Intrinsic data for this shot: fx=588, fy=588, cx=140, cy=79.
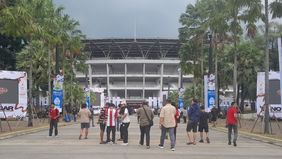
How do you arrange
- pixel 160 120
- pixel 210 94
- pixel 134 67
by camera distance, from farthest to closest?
pixel 134 67
pixel 210 94
pixel 160 120

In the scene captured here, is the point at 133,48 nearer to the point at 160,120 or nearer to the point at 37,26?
the point at 37,26

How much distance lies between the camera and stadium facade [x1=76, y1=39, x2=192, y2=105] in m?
156

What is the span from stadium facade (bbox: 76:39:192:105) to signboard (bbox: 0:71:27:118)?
105258 millimetres

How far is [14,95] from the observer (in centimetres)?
4894

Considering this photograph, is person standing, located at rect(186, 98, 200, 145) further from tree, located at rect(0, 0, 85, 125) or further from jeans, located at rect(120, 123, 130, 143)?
tree, located at rect(0, 0, 85, 125)

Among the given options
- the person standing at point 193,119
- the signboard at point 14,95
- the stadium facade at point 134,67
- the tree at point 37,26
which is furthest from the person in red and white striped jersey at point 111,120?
the stadium facade at point 134,67

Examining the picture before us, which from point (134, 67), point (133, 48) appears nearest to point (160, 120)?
point (133, 48)

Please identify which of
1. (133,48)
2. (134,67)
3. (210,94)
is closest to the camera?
(210,94)

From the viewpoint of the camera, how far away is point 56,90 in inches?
2037

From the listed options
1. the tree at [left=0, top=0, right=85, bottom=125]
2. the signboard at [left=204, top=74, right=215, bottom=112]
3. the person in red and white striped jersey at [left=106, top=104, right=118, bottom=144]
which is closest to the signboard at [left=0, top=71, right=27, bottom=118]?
the tree at [left=0, top=0, right=85, bottom=125]

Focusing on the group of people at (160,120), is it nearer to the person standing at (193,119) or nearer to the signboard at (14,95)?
the person standing at (193,119)

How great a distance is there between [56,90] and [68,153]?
107ft

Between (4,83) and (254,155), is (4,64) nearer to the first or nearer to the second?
(4,83)

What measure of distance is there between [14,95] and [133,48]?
10857 centimetres
